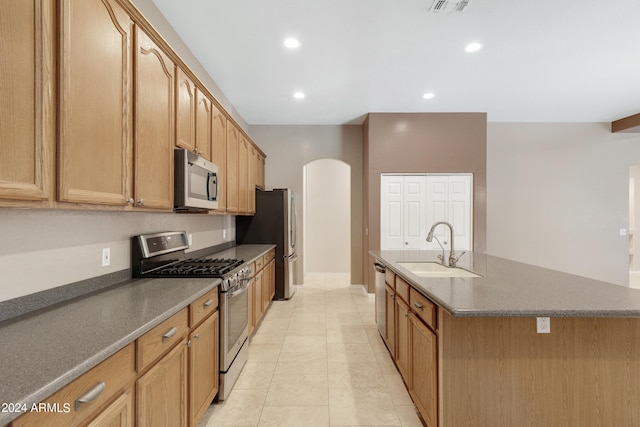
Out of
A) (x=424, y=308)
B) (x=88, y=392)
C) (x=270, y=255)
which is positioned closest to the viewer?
(x=88, y=392)

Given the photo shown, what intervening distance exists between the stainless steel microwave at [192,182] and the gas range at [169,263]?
1.09ft

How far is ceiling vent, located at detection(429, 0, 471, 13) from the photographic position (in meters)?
2.22

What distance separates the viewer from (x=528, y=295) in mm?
1456

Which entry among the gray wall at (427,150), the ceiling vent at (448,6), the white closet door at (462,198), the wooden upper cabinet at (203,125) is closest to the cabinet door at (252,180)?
the wooden upper cabinet at (203,125)

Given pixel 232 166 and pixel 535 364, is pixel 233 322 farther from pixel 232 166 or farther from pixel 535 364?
pixel 535 364

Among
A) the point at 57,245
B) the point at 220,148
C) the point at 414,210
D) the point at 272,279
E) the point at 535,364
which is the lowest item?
the point at 272,279

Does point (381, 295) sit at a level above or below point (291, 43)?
below

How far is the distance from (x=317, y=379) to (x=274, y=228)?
2453mm

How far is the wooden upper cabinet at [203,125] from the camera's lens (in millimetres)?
2344

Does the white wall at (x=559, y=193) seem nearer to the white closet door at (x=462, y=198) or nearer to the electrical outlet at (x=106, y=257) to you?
the white closet door at (x=462, y=198)

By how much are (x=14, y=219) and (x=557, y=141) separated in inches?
279

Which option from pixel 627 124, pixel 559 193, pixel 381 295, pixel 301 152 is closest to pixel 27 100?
pixel 381 295

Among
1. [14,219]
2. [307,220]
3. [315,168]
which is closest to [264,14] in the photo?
[14,219]

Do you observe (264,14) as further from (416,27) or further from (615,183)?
(615,183)
